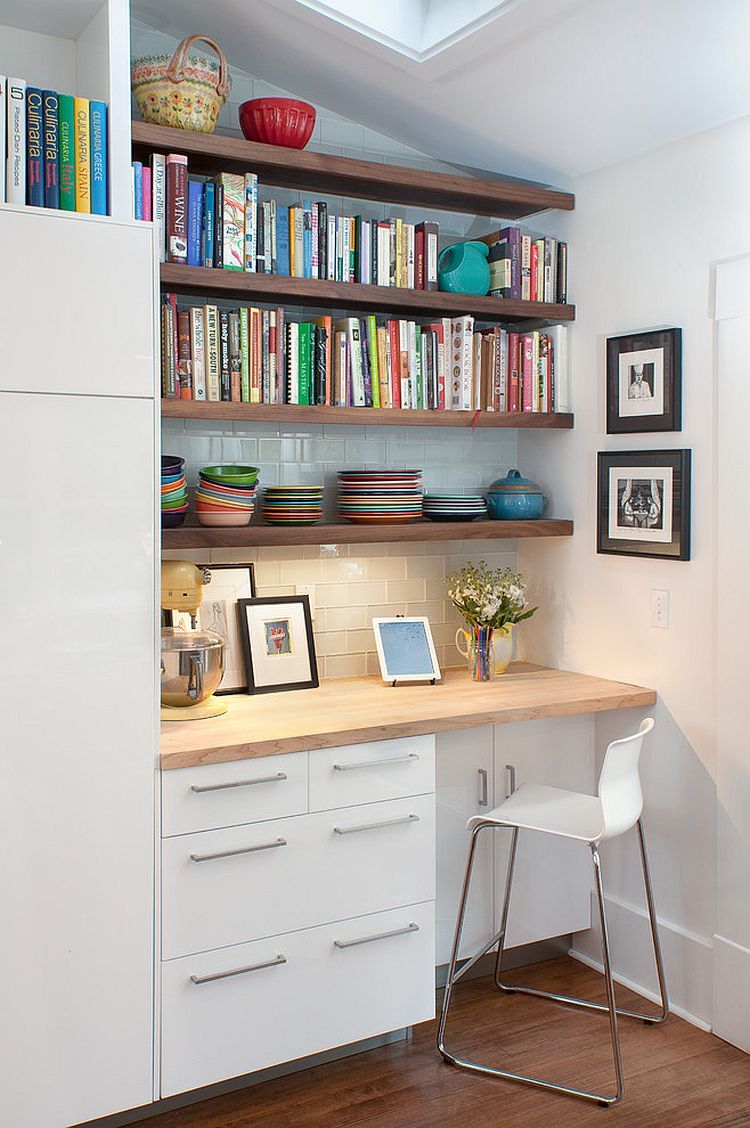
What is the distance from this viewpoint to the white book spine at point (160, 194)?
2705 mm

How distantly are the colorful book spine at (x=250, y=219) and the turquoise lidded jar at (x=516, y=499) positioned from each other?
1131 millimetres

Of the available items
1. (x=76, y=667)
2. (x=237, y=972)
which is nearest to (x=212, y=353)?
(x=76, y=667)

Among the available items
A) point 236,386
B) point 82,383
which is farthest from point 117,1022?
point 236,386

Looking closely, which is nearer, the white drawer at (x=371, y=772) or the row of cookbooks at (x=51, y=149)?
the row of cookbooks at (x=51, y=149)

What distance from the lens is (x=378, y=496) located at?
3164mm

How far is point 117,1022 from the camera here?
238 centimetres

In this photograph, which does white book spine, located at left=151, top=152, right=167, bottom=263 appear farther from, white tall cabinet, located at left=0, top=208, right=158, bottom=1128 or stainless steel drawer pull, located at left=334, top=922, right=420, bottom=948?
stainless steel drawer pull, located at left=334, top=922, right=420, bottom=948

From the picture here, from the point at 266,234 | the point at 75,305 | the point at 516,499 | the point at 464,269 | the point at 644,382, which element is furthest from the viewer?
the point at 516,499

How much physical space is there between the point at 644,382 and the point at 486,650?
958 mm

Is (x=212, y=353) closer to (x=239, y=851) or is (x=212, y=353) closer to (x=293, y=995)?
(x=239, y=851)

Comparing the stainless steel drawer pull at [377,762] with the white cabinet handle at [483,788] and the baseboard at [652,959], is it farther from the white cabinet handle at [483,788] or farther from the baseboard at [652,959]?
the baseboard at [652,959]

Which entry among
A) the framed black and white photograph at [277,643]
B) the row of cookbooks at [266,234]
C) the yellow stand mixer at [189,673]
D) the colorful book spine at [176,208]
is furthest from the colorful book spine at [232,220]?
the framed black and white photograph at [277,643]

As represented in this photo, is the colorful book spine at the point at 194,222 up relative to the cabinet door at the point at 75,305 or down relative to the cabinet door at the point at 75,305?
up

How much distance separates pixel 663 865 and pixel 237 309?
2.09 meters
